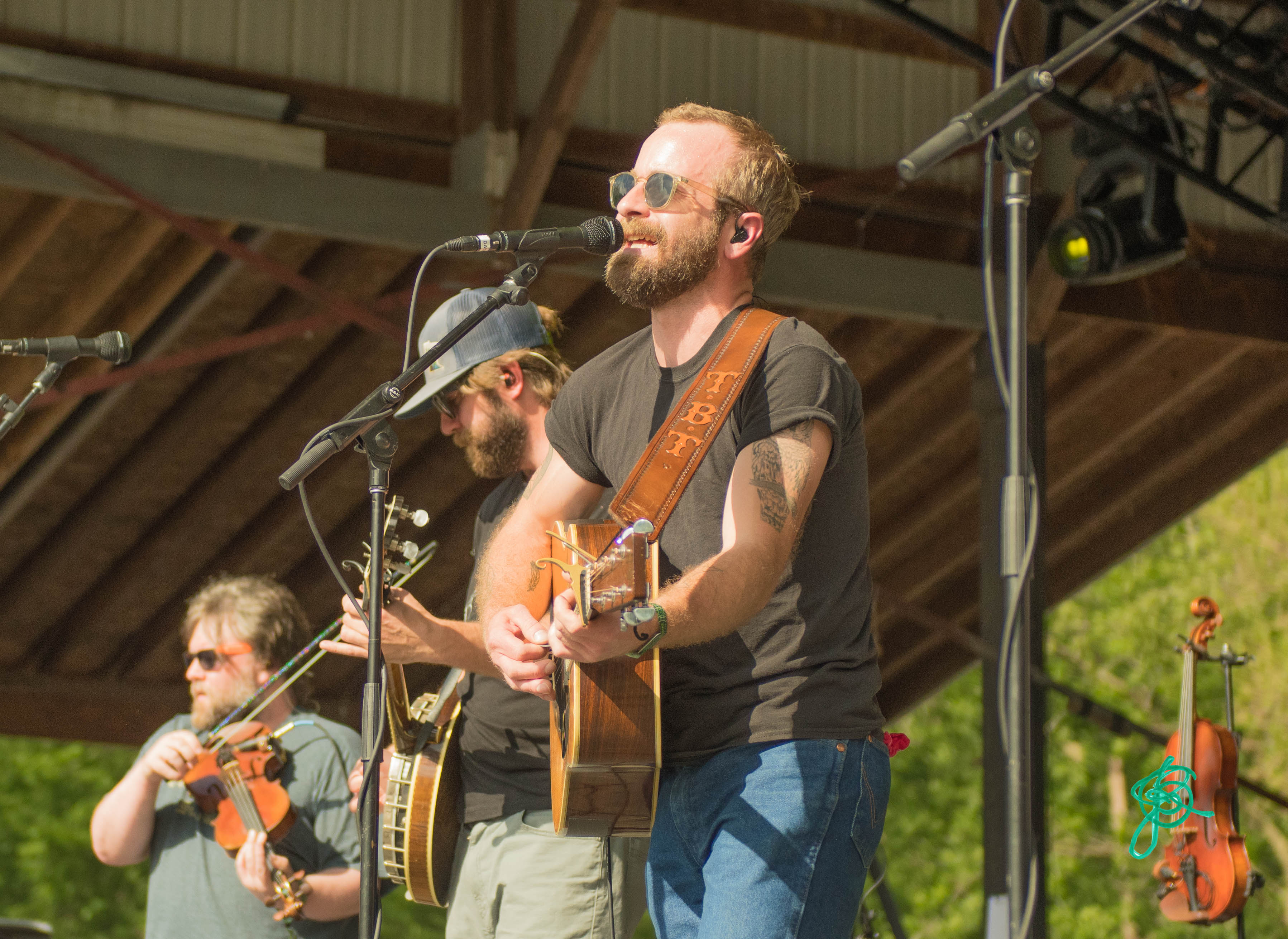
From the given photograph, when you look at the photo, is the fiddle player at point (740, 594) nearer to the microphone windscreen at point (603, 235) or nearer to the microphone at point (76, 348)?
the microphone windscreen at point (603, 235)

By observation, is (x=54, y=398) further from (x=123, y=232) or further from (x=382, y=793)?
(x=382, y=793)

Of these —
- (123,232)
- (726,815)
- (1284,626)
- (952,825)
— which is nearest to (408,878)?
(726,815)

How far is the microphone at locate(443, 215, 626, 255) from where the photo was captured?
292 centimetres

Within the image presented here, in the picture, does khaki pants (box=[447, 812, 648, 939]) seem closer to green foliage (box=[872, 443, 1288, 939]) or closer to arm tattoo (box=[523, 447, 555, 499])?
arm tattoo (box=[523, 447, 555, 499])

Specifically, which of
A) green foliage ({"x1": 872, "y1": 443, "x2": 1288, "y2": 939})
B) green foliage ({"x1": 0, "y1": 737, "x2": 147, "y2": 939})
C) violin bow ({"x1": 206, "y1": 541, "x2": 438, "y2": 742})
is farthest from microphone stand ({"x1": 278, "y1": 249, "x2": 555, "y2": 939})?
green foliage ({"x1": 872, "y1": 443, "x2": 1288, "y2": 939})

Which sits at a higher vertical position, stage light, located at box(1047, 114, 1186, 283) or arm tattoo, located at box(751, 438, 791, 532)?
stage light, located at box(1047, 114, 1186, 283)

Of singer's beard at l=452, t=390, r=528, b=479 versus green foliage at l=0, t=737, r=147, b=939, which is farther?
green foliage at l=0, t=737, r=147, b=939

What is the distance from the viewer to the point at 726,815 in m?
2.64

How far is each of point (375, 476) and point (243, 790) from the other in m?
1.91

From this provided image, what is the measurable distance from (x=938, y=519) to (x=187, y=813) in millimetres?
6232

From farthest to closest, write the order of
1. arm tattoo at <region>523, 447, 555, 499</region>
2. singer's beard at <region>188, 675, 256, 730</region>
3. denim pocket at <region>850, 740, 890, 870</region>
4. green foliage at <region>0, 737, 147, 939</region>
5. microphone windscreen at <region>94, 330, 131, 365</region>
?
green foliage at <region>0, 737, 147, 939</region> < singer's beard at <region>188, 675, 256, 730</region> < microphone windscreen at <region>94, 330, 131, 365</region> < arm tattoo at <region>523, 447, 555, 499</region> < denim pocket at <region>850, 740, 890, 870</region>

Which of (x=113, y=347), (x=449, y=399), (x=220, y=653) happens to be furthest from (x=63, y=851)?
(x=113, y=347)

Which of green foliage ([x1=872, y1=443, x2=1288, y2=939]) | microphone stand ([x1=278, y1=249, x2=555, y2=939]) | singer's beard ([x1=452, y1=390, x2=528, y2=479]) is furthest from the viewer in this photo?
green foliage ([x1=872, y1=443, x2=1288, y2=939])

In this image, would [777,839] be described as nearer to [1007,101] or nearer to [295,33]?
[1007,101]
